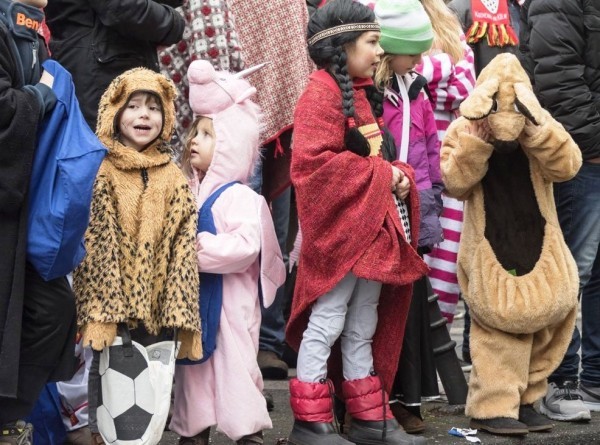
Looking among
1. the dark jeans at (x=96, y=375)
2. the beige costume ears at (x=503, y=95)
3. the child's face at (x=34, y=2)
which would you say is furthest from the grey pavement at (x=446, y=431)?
the child's face at (x=34, y=2)

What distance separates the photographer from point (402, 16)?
618 cm

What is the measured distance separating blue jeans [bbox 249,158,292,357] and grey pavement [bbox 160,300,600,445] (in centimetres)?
38

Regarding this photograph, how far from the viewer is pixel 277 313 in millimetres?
7152

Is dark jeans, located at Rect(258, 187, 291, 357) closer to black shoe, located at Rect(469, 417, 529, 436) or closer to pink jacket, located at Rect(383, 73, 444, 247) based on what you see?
pink jacket, located at Rect(383, 73, 444, 247)

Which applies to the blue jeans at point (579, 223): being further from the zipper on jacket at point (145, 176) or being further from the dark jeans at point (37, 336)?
the dark jeans at point (37, 336)

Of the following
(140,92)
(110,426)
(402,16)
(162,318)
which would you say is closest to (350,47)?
(402,16)

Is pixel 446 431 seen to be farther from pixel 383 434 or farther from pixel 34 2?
pixel 34 2

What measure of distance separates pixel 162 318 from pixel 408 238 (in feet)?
4.13

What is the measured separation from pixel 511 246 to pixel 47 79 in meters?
2.34

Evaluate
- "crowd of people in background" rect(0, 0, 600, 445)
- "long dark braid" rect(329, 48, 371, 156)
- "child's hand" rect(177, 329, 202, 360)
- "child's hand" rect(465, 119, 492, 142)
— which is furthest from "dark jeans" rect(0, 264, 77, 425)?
"child's hand" rect(465, 119, 492, 142)

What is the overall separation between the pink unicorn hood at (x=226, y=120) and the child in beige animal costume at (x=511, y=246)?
945 mm

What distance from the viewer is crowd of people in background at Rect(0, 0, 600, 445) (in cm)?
490

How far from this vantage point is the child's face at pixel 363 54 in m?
5.66

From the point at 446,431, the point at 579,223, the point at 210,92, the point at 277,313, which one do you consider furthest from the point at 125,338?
the point at 579,223
